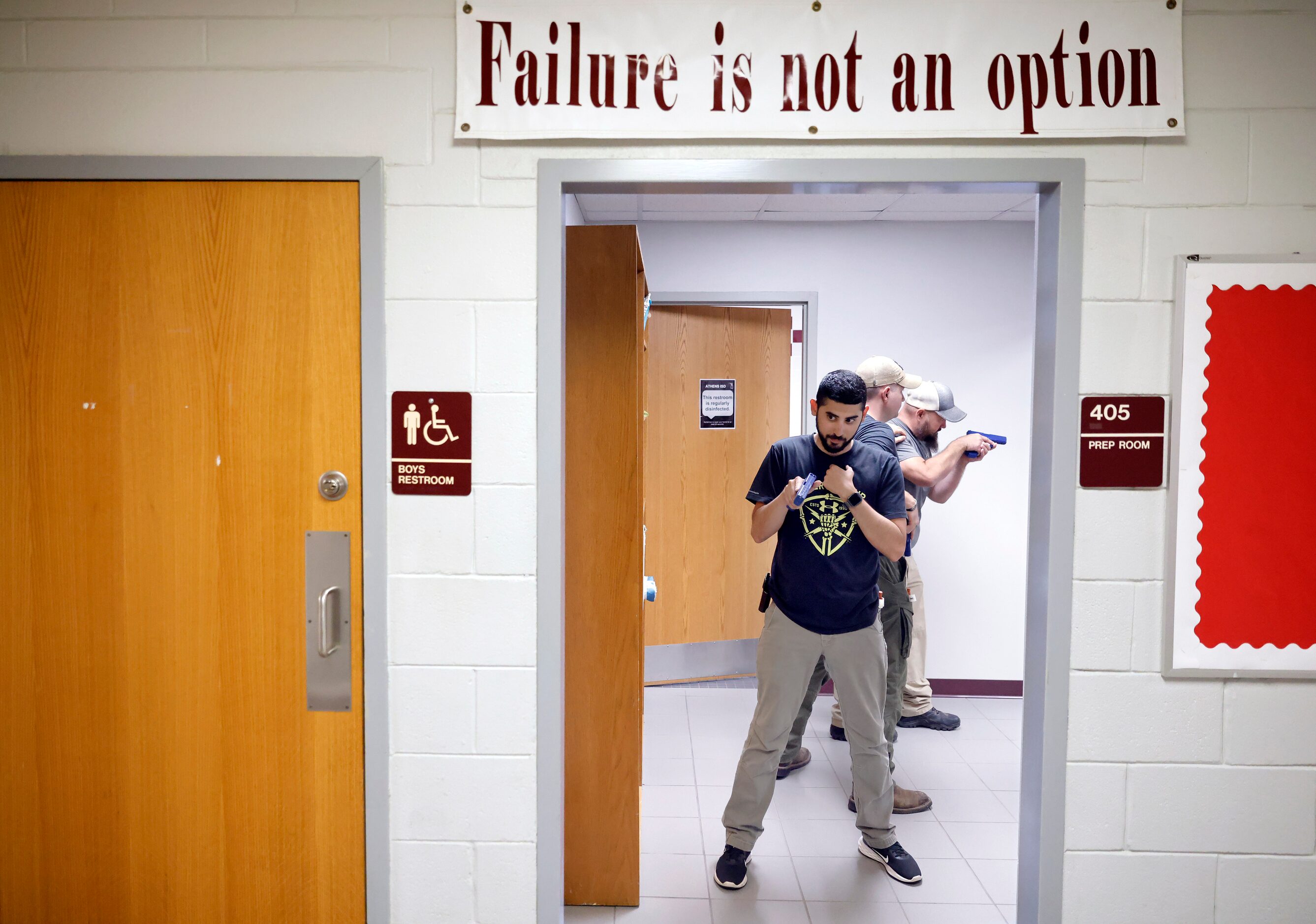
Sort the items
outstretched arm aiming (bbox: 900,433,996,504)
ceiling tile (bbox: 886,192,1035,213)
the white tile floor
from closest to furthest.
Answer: the white tile floor, outstretched arm aiming (bbox: 900,433,996,504), ceiling tile (bbox: 886,192,1035,213)

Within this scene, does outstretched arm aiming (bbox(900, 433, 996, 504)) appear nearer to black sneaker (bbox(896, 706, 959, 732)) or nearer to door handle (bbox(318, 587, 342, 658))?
black sneaker (bbox(896, 706, 959, 732))

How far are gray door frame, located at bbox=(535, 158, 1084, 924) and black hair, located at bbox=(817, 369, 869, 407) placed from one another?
1.71 feet

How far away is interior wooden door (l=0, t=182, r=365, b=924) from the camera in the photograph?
1.69 m

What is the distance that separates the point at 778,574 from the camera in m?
2.39

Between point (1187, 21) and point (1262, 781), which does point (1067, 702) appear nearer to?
point (1262, 781)

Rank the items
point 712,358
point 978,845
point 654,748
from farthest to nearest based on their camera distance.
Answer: point 712,358
point 654,748
point 978,845

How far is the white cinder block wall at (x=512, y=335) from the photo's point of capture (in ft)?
5.47

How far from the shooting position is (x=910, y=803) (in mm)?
2904

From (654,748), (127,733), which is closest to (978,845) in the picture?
(654,748)

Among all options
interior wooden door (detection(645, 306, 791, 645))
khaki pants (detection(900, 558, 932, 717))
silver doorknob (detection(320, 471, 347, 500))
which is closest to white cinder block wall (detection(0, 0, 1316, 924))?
silver doorknob (detection(320, 471, 347, 500))

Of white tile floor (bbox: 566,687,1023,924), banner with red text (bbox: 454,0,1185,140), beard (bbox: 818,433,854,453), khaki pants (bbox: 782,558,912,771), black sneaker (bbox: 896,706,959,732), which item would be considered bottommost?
white tile floor (bbox: 566,687,1023,924)

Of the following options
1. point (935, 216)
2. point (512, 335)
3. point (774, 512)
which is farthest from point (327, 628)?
point (935, 216)

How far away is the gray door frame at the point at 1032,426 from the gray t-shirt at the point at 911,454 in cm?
130

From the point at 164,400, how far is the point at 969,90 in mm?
1929
